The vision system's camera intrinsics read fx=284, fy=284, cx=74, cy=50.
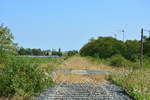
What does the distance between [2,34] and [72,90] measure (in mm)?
3835

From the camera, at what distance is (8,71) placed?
27.4 feet

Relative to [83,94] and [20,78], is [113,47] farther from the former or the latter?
[20,78]

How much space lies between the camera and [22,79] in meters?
8.05

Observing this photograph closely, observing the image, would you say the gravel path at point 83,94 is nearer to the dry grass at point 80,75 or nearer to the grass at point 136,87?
the grass at point 136,87

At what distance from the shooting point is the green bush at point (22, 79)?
7.87 metres

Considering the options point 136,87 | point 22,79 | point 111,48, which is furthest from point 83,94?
point 111,48

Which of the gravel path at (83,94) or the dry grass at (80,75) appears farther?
the dry grass at (80,75)

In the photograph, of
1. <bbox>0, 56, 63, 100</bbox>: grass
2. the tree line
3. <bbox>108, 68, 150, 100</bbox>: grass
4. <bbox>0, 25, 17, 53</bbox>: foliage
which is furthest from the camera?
the tree line

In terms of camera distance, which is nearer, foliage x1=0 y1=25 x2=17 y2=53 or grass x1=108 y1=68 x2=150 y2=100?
grass x1=108 y1=68 x2=150 y2=100

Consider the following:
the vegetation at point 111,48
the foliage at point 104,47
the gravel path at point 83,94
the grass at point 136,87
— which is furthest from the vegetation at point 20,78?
the foliage at point 104,47

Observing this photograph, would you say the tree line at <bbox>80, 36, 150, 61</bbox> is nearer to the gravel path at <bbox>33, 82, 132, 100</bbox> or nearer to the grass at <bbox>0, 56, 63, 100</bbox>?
the gravel path at <bbox>33, 82, 132, 100</bbox>

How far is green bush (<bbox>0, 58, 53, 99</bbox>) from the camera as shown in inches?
310

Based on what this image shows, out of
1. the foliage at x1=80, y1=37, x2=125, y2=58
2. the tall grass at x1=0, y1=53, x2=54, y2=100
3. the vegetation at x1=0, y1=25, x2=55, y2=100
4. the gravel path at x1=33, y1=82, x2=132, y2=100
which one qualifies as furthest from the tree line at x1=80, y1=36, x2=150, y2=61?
the tall grass at x1=0, y1=53, x2=54, y2=100

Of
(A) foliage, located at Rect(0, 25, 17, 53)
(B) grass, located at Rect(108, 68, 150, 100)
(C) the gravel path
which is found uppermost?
(A) foliage, located at Rect(0, 25, 17, 53)
